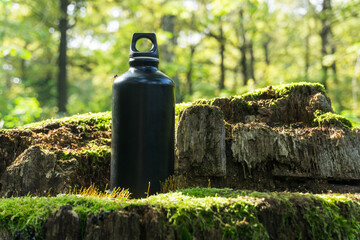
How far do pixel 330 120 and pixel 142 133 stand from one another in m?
2.21

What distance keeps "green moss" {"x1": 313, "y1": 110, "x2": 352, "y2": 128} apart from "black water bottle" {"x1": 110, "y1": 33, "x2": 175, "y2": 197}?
5.93 ft

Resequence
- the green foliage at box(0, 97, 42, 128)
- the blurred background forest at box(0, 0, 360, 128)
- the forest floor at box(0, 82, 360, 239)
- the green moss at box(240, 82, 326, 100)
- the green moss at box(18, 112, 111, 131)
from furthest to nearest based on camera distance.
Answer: the blurred background forest at box(0, 0, 360, 128) < the green foliage at box(0, 97, 42, 128) < the green moss at box(18, 112, 111, 131) < the green moss at box(240, 82, 326, 100) < the forest floor at box(0, 82, 360, 239)

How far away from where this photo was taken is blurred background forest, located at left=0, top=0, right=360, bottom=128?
47.9ft

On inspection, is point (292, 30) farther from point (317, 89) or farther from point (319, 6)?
point (317, 89)

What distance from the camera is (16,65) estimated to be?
1970 cm

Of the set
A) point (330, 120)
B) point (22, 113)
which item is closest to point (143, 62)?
point (330, 120)

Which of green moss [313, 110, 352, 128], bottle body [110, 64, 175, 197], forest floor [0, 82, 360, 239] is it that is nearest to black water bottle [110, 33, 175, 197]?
bottle body [110, 64, 175, 197]

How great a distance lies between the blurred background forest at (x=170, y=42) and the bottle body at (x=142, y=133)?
317 inches

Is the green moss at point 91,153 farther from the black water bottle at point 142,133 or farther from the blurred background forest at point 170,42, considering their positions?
the blurred background forest at point 170,42

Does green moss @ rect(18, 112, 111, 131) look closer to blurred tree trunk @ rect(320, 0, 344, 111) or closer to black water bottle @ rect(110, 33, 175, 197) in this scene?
black water bottle @ rect(110, 33, 175, 197)

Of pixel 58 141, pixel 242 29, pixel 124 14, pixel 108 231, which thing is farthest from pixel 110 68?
pixel 108 231

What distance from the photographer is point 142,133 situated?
325 centimetres

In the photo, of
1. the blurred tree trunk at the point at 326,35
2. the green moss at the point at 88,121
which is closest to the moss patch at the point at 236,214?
the green moss at the point at 88,121

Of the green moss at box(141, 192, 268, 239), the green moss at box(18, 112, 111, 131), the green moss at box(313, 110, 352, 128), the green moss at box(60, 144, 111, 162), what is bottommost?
the green moss at box(141, 192, 268, 239)
